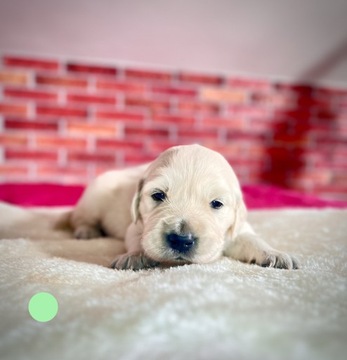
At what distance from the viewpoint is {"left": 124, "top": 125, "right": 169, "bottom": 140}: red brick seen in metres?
4.12

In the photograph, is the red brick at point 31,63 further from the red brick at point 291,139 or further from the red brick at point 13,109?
the red brick at point 291,139

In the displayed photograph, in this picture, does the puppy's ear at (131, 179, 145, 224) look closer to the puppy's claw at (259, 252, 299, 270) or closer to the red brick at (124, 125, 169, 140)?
the puppy's claw at (259, 252, 299, 270)

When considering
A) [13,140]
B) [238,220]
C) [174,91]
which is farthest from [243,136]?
[238,220]

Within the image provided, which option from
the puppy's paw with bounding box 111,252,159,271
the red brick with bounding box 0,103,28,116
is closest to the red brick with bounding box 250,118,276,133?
the red brick with bounding box 0,103,28,116

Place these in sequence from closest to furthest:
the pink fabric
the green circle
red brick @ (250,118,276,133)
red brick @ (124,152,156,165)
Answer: the green circle
the pink fabric
red brick @ (124,152,156,165)
red brick @ (250,118,276,133)

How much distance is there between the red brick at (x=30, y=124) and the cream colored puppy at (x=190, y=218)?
9.12ft

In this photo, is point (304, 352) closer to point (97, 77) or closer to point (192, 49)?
point (192, 49)

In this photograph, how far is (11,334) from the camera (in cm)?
67

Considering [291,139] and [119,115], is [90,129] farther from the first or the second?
[291,139]

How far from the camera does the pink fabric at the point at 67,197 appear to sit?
2639mm

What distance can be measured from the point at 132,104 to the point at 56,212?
86.0 inches

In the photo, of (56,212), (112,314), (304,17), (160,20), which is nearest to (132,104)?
(160,20)

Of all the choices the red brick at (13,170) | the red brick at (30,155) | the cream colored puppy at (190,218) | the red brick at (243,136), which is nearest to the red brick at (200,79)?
the red brick at (243,136)

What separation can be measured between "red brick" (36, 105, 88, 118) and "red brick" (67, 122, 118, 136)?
0.09m
